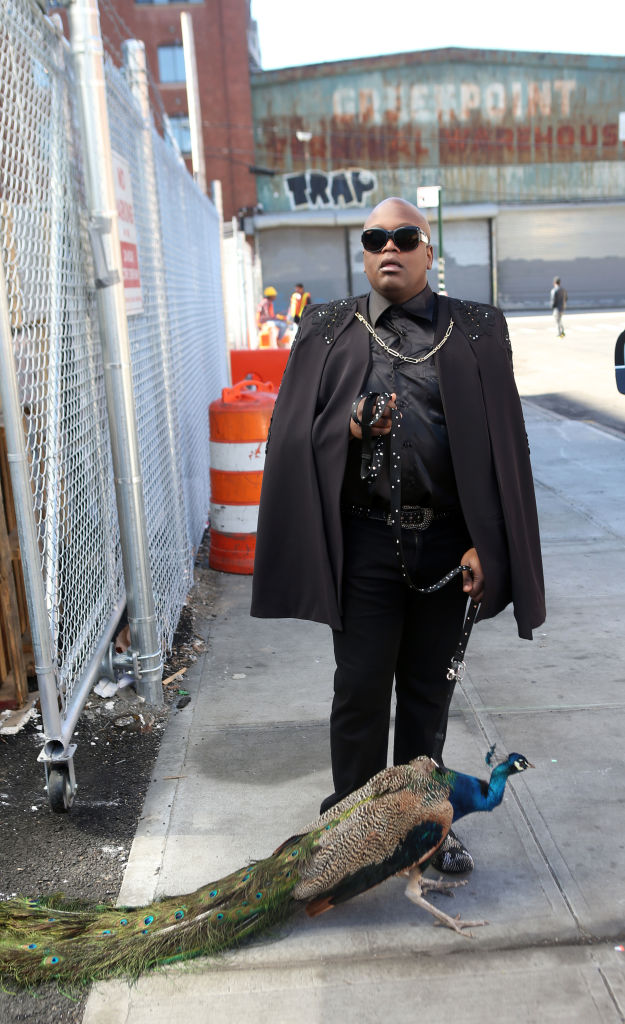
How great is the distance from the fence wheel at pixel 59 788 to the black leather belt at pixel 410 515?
5.03 feet

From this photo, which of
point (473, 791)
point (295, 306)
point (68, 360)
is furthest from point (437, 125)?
point (473, 791)

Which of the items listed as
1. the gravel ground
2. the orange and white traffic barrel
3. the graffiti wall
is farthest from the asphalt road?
the graffiti wall

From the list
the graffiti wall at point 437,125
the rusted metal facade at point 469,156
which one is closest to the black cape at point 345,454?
the rusted metal facade at point 469,156

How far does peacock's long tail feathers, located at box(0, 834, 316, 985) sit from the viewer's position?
2479mm

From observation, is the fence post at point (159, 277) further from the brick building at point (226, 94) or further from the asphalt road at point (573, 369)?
the brick building at point (226, 94)

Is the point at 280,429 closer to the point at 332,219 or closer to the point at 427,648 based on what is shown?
the point at 427,648

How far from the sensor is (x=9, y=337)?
2.96 m

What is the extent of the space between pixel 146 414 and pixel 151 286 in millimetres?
1010

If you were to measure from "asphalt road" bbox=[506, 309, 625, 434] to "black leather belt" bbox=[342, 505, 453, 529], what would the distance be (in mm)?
9074

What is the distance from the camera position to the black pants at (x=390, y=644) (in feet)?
9.21

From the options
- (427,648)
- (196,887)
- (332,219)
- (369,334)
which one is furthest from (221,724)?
(332,219)

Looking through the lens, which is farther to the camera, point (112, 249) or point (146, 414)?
point (146, 414)

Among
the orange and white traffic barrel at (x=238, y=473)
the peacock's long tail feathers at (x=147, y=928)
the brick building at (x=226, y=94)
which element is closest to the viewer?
the peacock's long tail feathers at (x=147, y=928)

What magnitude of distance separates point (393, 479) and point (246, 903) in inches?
49.4
